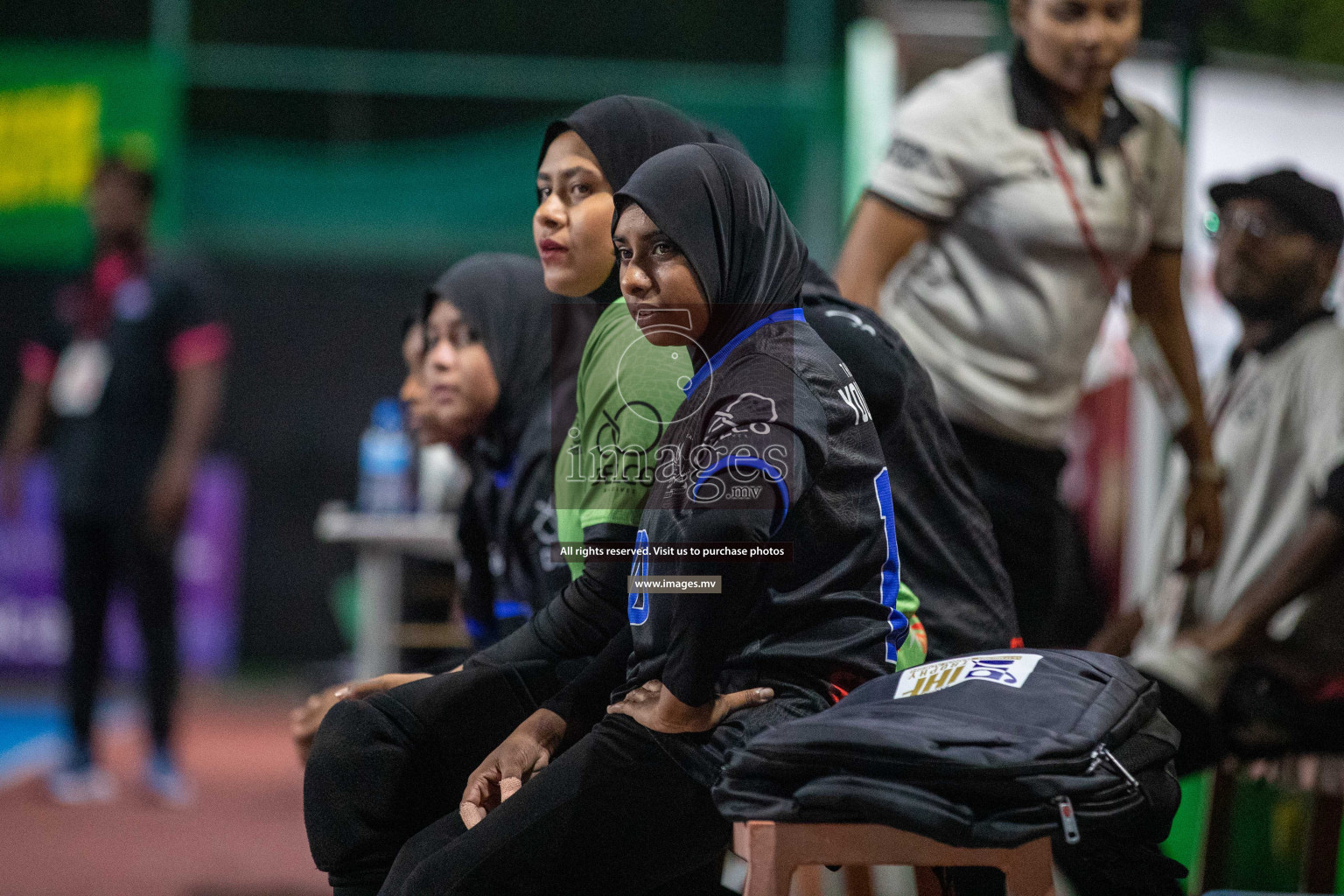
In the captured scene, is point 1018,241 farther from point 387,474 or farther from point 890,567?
point 387,474

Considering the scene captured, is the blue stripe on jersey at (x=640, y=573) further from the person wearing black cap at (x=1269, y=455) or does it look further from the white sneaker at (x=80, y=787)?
the white sneaker at (x=80, y=787)

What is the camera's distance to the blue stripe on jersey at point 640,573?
1357 mm

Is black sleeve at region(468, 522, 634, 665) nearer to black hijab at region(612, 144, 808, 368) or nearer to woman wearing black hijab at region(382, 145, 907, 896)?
woman wearing black hijab at region(382, 145, 907, 896)

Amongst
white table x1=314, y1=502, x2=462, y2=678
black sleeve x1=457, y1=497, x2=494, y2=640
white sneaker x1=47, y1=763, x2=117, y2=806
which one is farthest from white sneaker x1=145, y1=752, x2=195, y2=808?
black sleeve x1=457, y1=497, x2=494, y2=640

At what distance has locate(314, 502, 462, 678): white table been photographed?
4055 millimetres

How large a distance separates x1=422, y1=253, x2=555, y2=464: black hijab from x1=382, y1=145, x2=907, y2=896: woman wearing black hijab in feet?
2.15

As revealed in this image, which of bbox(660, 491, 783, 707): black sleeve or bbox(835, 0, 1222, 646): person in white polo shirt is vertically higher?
bbox(835, 0, 1222, 646): person in white polo shirt

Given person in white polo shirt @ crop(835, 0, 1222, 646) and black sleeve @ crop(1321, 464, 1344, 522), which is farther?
black sleeve @ crop(1321, 464, 1344, 522)

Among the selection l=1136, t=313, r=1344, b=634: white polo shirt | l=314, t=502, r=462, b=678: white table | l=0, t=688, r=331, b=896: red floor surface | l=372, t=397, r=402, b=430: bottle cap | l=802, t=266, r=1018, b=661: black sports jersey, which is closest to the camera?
l=802, t=266, r=1018, b=661: black sports jersey

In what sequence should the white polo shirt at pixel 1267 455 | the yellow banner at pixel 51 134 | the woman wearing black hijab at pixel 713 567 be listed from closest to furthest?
the woman wearing black hijab at pixel 713 567 < the white polo shirt at pixel 1267 455 < the yellow banner at pixel 51 134

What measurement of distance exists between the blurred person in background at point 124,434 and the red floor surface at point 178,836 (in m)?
0.17

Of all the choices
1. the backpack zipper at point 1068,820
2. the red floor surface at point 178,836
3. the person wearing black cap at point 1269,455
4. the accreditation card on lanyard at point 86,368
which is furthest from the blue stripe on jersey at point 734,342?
the accreditation card on lanyard at point 86,368

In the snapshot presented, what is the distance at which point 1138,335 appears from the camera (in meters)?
2.50

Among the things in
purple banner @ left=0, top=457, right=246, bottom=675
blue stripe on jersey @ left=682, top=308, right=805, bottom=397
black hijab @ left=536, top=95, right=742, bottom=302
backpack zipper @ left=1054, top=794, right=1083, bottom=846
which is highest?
black hijab @ left=536, top=95, right=742, bottom=302
